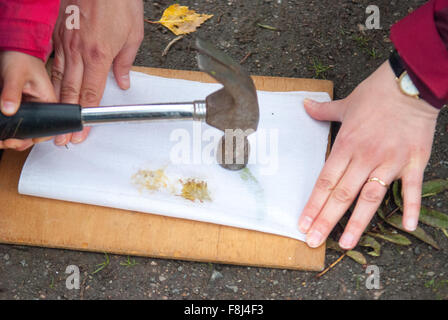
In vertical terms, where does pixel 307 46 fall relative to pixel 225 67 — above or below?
below

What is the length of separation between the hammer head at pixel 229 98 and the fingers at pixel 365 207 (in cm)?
36

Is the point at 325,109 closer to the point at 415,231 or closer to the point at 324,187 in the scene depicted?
the point at 324,187

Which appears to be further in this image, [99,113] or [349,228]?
[349,228]

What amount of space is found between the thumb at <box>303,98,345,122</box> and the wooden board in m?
0.41

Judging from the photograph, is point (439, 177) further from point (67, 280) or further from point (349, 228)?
point (67, 280)

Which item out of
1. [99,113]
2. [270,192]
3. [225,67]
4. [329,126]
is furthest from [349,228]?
[99,113]

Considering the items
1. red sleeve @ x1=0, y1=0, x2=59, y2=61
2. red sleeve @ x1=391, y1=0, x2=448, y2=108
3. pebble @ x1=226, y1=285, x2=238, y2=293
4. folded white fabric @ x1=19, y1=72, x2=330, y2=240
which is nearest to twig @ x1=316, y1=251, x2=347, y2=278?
folded white fabric @ x1=19, y1=72, x2=330, y2=240

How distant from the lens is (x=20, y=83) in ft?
4.23

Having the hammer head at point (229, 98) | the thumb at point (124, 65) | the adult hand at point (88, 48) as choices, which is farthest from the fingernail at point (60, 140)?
the hammer head at point (229, 98)

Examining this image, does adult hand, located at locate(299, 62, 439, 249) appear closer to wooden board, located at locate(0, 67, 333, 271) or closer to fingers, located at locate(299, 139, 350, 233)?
fingers, located at locate(299, 139, 350, 233)

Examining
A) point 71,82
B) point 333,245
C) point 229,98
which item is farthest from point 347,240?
point 71,82

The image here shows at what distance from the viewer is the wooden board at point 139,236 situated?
142cm

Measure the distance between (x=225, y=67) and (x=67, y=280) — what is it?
0.78 metres

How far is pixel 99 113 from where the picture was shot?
49.6 inches
